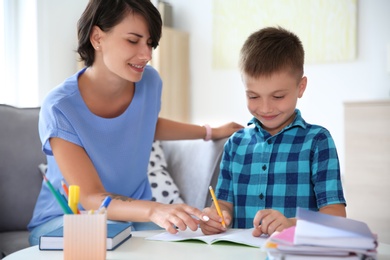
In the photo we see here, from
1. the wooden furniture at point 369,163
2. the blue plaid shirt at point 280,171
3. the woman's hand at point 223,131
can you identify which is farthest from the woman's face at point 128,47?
the wooden furniture at point 369,163

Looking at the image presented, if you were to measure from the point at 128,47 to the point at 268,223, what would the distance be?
0.77 m

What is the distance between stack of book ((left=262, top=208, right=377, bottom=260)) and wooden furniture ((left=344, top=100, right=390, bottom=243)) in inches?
119

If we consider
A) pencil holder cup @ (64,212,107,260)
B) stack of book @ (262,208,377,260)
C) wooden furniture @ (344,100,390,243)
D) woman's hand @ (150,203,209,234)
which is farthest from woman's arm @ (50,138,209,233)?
wooden furniture @ (344,100,390,243)

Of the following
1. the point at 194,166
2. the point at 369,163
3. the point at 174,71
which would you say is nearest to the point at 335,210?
the point at 194,166

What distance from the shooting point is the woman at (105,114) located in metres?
1.64

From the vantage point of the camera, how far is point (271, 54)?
150 centimetres

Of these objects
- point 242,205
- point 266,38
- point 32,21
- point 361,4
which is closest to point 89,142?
point 242,205

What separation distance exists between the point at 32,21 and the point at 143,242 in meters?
3.03

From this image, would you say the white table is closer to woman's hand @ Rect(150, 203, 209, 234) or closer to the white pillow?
woman's hand @ Rect(150, 203, 209, 234)

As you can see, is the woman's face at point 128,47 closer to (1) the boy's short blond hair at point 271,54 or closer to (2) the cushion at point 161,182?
(1) the boy's short blond hair at point 271,54

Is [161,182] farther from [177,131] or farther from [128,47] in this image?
[128,47]

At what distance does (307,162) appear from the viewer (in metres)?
1.51

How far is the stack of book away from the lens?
2.85ft

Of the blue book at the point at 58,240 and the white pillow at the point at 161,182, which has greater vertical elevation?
the blue book at the point at 58,240
